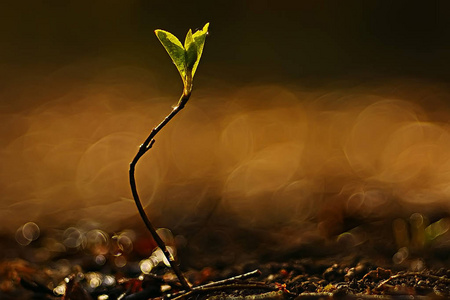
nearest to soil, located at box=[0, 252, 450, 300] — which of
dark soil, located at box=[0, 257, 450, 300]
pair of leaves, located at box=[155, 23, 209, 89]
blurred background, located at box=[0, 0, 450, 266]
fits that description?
dark soil, located at box=[0, 257, 450, 300]

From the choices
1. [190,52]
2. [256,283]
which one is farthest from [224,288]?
[190,52]

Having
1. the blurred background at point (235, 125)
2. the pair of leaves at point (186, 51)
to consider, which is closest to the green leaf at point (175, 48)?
the pair of leaves at point (186, 51)

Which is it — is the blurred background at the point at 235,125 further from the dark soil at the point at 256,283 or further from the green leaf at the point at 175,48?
the green leaf at the point at 175,48

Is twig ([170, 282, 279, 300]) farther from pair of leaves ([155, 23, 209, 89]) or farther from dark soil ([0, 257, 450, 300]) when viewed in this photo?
pair of leaves ([155, 23, 209, 89])

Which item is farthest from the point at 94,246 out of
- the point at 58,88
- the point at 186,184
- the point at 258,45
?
the point at 258,45

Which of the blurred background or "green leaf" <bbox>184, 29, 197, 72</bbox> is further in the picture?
the blurred background

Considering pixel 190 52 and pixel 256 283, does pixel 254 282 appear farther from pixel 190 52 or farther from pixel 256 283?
pixel 190 52

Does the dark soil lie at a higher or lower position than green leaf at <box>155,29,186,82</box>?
lower

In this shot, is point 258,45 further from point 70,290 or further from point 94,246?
point 70,290
